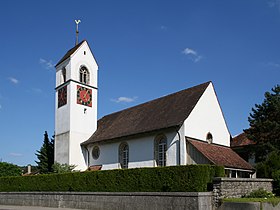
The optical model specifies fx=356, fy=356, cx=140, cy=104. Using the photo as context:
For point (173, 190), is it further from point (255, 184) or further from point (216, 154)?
point (216, 154)

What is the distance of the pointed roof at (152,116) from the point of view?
91.6ft

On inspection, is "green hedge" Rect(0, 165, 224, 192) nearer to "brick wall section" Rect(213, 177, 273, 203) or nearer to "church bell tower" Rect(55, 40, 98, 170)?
"brick wall section" Rect(213, 177, 273, 203)

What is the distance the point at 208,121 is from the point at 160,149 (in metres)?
4.64

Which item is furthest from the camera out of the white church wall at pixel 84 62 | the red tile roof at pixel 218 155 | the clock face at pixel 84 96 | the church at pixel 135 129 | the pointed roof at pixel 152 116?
the white church wall at pixel 84 62

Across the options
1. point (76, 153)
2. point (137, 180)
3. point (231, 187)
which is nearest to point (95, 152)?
point (76, 153)

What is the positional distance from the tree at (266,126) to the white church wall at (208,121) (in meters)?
2.44

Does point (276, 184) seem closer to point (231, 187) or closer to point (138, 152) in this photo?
point (231, 187)

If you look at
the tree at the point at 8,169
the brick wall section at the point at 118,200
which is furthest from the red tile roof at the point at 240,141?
the tree at the point at 8,169

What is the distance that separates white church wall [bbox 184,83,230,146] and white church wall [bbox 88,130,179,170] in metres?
1.61

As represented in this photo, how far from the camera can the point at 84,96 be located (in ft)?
124

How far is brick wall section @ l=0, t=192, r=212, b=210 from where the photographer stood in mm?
18469

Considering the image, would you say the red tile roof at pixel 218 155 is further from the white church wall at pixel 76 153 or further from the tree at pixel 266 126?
the white church wall at pixel 76 153

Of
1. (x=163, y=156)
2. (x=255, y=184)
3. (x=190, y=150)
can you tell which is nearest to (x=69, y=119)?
(x=163, y=156)

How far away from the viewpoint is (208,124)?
95.1 feet
